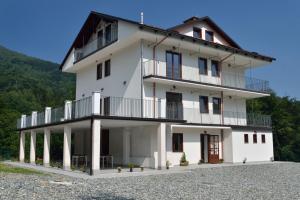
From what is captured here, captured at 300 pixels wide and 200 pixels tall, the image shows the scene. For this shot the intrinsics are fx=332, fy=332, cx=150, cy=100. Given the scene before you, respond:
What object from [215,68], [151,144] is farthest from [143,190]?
[215,68]

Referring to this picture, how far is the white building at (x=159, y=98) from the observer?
19.5 m

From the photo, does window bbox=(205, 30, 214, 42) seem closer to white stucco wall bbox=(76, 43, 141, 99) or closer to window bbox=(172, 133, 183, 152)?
white stucco wall bbox=(76, 43, 141, 99)

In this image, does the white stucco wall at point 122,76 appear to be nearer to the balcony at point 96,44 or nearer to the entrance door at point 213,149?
the balcony at point 96,44

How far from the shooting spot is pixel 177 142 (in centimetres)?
2227

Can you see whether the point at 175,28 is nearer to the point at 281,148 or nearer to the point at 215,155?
the point at 215,155

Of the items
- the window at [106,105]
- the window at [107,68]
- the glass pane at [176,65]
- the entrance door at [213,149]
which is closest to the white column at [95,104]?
the window at [106,105]

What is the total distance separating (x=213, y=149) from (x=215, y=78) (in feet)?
17.6

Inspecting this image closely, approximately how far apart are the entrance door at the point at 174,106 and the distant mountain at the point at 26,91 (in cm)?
1650

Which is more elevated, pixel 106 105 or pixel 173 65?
pixel 173 65

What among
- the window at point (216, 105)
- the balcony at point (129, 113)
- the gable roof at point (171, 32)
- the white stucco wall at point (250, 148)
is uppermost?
the gable roof at point (171, 32)

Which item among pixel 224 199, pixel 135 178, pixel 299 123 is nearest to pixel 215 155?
pixel 135 178

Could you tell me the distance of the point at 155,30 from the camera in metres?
19.5

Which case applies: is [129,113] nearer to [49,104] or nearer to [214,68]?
[214,68]

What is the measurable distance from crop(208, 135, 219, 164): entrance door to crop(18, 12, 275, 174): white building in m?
0.07
